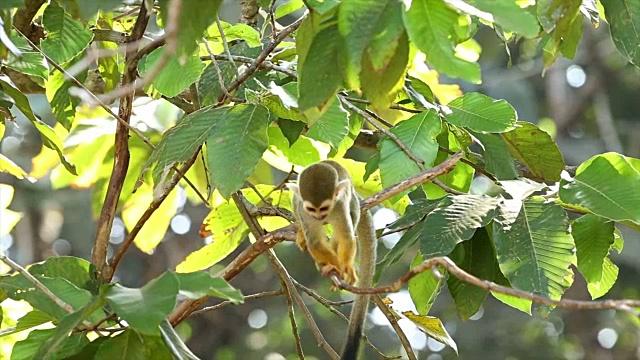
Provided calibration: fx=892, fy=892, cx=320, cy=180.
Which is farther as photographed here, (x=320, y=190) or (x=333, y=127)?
(x=320, y=190)

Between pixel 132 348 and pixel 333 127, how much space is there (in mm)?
710

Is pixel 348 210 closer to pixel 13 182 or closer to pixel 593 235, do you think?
pixel 593 235

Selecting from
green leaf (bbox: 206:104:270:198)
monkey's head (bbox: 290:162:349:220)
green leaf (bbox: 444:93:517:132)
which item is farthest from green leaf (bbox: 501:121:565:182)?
green leaf (bbox: 206:104:270:198)

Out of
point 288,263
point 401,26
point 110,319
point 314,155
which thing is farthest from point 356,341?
point 288,263

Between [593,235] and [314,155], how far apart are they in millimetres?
845

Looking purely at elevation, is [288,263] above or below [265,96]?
below

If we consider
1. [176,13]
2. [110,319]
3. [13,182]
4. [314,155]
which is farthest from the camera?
[13,182]

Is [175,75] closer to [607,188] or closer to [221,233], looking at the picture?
[221,233]

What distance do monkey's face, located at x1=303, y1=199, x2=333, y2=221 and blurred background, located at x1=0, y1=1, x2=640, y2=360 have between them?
5100 millimetres

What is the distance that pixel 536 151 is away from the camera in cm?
211

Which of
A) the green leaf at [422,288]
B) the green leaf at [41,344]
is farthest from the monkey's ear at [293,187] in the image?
the green leaf at [41,344]

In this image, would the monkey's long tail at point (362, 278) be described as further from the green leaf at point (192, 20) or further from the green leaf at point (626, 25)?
the green leaf at point (192, 20)

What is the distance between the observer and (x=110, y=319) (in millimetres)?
Answer: 1388

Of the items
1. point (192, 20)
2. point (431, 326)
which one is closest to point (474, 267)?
point (431, 326)
